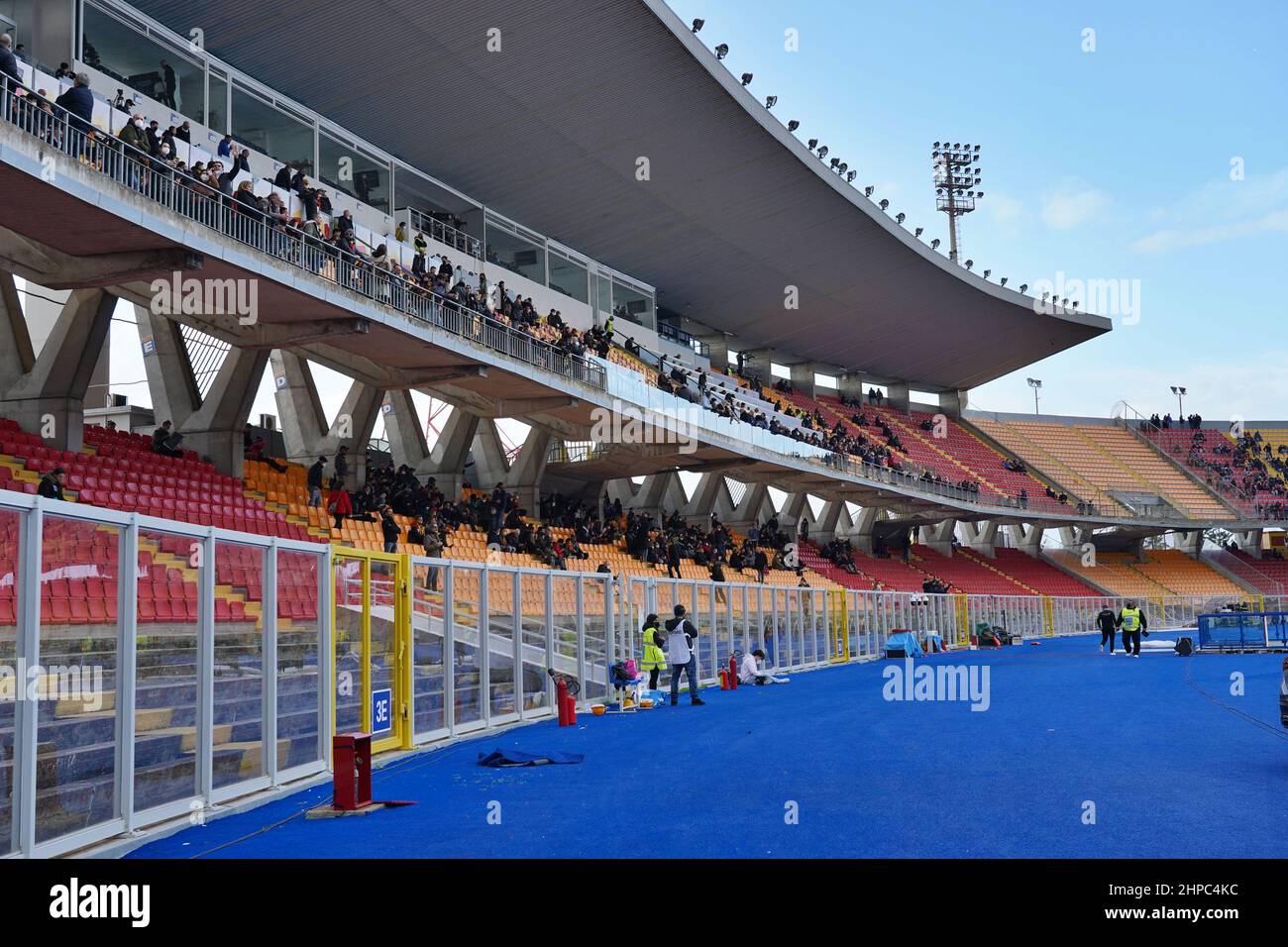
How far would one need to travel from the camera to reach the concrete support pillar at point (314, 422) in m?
29.6

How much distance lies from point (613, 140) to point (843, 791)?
28190mm

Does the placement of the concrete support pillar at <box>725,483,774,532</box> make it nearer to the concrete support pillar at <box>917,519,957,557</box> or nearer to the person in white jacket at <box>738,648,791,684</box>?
the concrete support pillar at <box>917,519,957,557</box>


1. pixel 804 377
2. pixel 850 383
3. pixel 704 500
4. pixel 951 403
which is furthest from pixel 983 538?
pixel 704 500

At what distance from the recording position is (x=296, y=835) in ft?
27.2

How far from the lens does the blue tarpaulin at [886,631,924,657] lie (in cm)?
3638

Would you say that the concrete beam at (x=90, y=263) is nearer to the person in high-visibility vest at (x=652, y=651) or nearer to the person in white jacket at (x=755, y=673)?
the person in high-visibility vest at (x=652, y=651)

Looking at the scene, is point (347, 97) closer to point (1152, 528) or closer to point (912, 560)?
point (912, 560)

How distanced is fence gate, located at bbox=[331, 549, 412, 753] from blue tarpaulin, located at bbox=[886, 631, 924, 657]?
82.9ft

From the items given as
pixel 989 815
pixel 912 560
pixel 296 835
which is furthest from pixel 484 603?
pixel 912 560

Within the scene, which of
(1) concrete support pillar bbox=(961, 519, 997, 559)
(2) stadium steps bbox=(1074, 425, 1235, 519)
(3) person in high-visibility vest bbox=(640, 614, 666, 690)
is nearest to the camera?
(3) person in high-visibility vest bbox=(640, 614, 666, 690)

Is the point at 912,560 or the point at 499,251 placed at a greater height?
the point at 499,251

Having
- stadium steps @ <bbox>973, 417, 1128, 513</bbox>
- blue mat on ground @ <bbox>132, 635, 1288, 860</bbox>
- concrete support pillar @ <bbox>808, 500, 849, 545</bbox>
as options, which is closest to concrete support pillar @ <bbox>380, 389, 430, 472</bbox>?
blue mat on ground @ <bbox>132, 635, 1288, 860</bbox>

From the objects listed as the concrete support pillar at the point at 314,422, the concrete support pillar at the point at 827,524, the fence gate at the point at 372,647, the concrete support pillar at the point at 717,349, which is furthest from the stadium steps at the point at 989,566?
the fence gate at the point at 372,647
